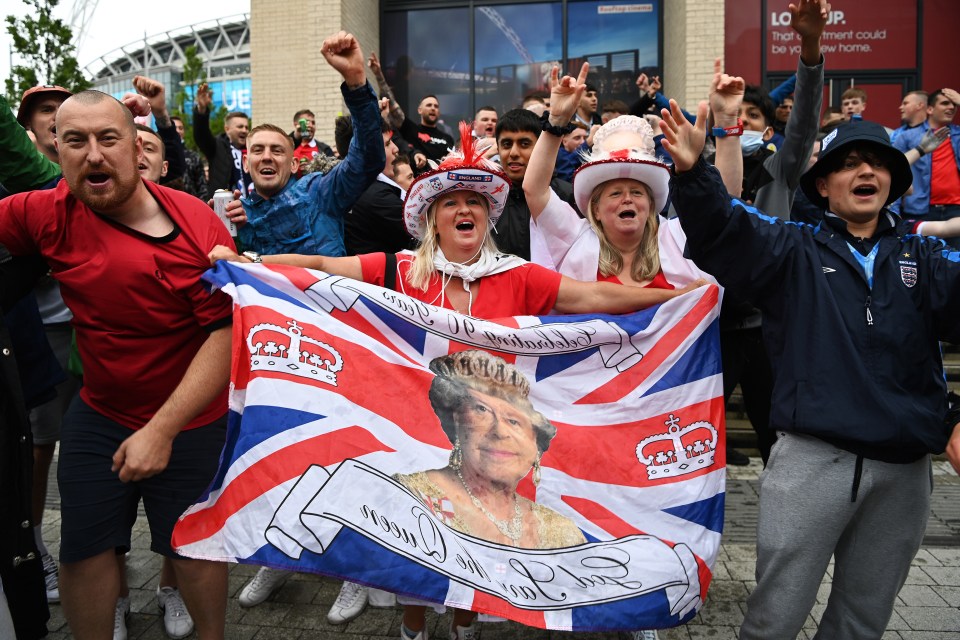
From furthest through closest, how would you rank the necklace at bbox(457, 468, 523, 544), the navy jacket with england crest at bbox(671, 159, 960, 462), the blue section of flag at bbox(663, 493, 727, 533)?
the blue section of flag at bbox(663, 493, 727, 533) → the necklace at bbox(457, 468, 523, 544) → the navy jacket with england crest at bbox(671, 159, 960, 462)

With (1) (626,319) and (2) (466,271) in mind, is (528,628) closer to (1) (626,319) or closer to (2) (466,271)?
(1) (626,319)

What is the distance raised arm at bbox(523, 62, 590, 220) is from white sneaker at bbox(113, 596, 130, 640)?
108 inches

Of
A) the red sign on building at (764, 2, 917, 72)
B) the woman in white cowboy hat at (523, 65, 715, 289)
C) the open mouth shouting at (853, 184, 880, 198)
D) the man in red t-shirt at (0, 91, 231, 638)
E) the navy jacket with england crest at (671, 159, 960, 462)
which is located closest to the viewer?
the navy jacket with england crest at (671, 159, 960, 462)

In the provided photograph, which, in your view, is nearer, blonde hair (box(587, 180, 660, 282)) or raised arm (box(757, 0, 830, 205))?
raised arm (box(757, 0, 830, 205))

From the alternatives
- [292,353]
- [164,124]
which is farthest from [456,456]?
[164,124]

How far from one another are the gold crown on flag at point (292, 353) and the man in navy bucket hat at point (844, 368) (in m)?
1.46

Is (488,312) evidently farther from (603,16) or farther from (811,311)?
(603,16)

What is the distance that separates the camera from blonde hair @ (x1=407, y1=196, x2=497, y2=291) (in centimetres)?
321

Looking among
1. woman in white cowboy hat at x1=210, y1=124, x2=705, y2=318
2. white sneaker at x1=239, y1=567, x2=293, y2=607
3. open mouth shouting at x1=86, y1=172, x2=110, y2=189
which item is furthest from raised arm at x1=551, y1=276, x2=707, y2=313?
white sneaker at x1=239, y1=567, x2=293, y2=607

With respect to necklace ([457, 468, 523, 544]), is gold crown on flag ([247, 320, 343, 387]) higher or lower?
higher

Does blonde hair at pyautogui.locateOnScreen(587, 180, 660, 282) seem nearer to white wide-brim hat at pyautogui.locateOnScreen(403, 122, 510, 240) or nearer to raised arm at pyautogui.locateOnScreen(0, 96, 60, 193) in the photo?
white wide-brim hat at pyautogui.locateOnScreen(403, 122, 510, 240)

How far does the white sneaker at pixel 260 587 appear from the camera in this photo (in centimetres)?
379

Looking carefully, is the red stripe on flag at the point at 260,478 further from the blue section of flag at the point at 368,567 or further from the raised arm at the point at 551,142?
the raised arm at the point at 551,142

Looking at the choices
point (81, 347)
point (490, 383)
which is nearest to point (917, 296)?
point (490, 383)
